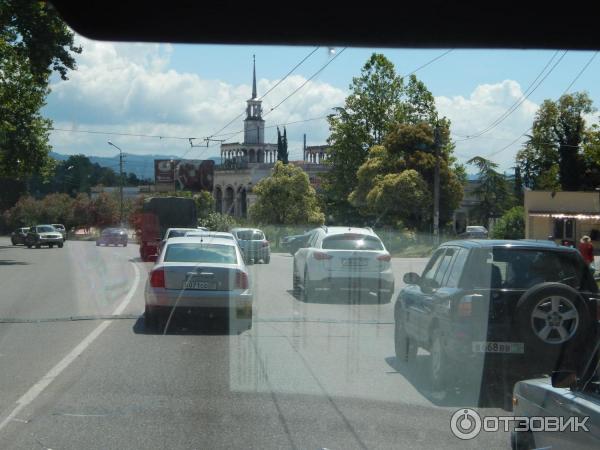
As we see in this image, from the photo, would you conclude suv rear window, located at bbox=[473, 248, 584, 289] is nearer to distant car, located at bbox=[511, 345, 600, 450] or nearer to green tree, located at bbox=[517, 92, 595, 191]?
distant car, located at bbox=[511, 345, 600, 450]

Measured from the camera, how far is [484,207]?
268 feet

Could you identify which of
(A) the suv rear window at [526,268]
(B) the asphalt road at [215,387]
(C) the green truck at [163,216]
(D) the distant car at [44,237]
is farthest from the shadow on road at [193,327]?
(D) the distant car at [44,237]

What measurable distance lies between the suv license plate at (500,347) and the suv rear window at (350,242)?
446 inches

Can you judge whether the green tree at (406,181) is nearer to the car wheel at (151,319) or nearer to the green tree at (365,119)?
the green tree at (365,119)

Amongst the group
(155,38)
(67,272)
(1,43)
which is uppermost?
(1,43)

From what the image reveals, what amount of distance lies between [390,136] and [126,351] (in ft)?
159

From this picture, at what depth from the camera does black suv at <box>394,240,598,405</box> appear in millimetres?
8672

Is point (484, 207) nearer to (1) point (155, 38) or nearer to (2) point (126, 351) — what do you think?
(2) point (126, 351)

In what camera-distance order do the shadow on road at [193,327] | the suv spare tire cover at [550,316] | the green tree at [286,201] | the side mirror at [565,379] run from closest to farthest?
the side mirror at [565,379] < the suv spare tire cover at [550,316] < the shadow on road at [193,327] < the green tree at [286,201]

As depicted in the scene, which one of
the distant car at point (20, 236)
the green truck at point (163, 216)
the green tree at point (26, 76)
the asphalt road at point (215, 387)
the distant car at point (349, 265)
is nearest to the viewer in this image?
the asphalt road at point (215, 387)

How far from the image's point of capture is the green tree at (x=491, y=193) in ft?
264

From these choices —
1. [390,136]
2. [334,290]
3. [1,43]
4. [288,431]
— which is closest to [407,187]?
[390,136]

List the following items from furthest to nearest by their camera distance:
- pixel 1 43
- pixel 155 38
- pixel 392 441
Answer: pixel 1 43 → pixel 392 441 → pixel 155 38

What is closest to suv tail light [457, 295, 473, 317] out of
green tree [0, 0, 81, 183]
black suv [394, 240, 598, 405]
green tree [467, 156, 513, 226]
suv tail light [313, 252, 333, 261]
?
black suv [394, 240, 598, 405]
